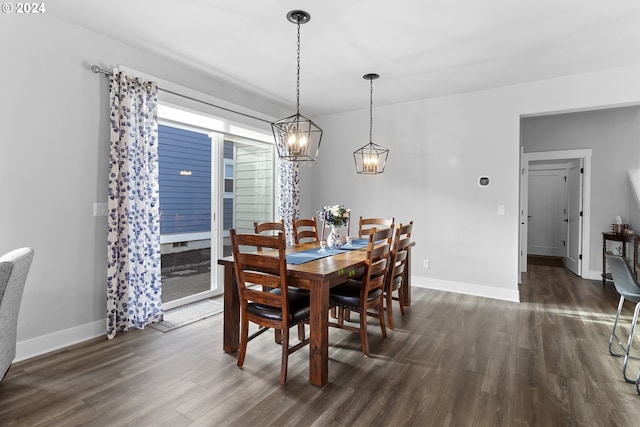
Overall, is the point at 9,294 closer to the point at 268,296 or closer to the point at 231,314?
the point at 231,314

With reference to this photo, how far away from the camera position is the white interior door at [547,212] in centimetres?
753

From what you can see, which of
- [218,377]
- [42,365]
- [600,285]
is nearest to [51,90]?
[42,365]

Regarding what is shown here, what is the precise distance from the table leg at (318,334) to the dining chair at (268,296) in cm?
15

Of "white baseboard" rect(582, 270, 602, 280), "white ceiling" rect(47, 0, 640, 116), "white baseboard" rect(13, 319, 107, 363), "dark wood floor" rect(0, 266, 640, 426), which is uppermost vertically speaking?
"white ceiling" rect(47, 0, 640, 116)

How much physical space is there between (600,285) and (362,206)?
3.82 meters

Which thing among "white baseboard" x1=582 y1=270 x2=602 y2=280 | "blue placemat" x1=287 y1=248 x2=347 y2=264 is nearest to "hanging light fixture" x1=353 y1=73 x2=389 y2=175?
"blue placemat" x1=287 y1=248 x2=347 y2=264

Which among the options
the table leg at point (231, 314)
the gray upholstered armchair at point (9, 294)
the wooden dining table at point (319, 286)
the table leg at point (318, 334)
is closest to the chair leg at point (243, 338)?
the table leg at point (231, 314)

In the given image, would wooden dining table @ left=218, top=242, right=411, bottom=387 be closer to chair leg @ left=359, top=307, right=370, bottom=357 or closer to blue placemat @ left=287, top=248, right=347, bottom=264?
blue placemat @ left=287, top=248, right=347, bottom=264

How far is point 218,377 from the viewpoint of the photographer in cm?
245

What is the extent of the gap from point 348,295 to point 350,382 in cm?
69

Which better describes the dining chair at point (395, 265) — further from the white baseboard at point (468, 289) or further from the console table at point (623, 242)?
the console table at point (623, 242)

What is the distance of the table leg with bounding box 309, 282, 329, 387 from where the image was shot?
2346mm

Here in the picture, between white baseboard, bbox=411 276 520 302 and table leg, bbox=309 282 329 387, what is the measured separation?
10.0ft

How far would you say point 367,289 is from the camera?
2.74 meters
